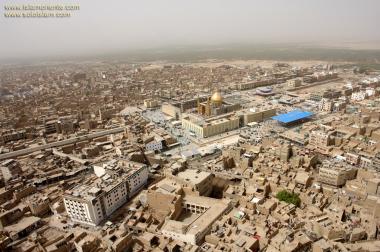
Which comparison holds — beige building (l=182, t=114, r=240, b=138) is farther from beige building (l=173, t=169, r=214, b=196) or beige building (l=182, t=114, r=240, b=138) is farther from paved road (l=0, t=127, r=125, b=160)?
beige building (l=173, t=169, r=214, b=196)

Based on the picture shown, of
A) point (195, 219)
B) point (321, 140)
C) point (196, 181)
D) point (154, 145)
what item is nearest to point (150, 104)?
point (154, 145)

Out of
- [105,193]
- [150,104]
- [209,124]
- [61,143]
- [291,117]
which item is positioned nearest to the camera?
[105,193]

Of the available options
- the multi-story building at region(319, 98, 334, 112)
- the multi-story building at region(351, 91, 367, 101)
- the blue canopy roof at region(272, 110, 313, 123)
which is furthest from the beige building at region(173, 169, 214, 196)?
the multi-story building at region(351, 91, 367, 101)

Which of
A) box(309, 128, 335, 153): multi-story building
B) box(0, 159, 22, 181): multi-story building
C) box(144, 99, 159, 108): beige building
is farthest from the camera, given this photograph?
box(144, 99, 159, 108): beige building

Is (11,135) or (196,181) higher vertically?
(196,181)

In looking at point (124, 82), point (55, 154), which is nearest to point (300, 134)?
point (55, 154)

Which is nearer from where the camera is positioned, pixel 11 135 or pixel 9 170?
pixel 9 170

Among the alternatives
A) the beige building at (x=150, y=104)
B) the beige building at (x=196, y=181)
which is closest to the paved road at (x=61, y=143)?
the beige building at (x=150, y=104)

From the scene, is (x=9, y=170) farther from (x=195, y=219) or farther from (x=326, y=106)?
(x=326, y=106)
